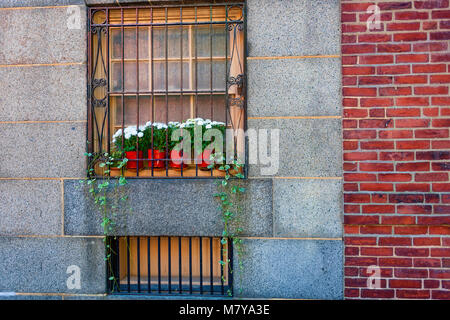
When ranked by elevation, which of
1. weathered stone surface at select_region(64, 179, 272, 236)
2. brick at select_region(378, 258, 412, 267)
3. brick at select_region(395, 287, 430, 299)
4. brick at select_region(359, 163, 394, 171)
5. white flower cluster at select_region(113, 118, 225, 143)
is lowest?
brick at select_region(395, 287, 430, 299)

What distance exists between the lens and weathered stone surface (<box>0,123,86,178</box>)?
11.5 ft

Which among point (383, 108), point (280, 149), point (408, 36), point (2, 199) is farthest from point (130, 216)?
point (408, 36)

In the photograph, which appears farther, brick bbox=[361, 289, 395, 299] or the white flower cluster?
the white flower cluster

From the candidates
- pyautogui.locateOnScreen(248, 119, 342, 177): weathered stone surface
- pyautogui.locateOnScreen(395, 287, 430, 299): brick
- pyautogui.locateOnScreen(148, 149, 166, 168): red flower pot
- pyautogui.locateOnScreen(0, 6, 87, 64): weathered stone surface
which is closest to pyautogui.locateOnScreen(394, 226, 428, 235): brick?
pyautogui.locateOnScreen(395, 287, 430, 299): brick

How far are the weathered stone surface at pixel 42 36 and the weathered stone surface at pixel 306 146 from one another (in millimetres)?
2066

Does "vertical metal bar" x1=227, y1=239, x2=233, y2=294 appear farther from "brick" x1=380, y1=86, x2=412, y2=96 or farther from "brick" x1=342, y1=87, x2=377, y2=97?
"brick" x1=380, y1=86, x2=412, y2=96

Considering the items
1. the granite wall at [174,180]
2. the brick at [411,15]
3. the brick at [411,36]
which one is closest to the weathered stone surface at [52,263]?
the granite wall at [174,180]

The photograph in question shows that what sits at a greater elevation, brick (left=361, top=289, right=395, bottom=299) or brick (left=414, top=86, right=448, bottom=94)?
brick (left=414, top=86, right=448, bottom=94)

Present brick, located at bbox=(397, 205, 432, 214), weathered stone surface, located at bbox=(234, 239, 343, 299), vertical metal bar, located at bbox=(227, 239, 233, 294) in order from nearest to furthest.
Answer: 1. brick, located at bbox=(397, 205, 432, 214)
2. weathered stone surface, located at bbox=(234, 239, 343, 299)
3. vertical metal bar, located at bbox=(227, 239, 233, 294)

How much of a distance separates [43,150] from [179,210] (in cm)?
159

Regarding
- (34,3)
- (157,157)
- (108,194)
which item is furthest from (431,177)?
(34,3)

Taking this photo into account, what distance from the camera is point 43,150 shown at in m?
3.54

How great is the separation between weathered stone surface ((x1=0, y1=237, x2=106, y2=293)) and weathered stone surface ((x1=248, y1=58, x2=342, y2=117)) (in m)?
2.22

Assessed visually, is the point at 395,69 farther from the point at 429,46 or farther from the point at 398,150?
the point at 398,150
